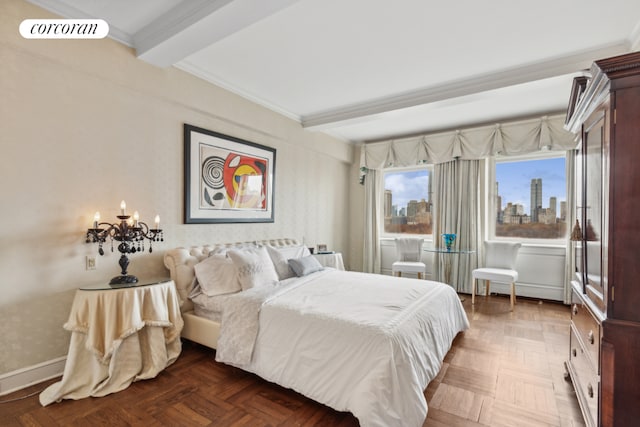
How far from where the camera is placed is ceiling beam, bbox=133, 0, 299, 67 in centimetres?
203

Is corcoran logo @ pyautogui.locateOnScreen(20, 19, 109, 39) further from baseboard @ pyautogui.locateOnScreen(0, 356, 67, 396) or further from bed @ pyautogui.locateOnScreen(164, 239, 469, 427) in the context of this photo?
baseboard @ pyautogui.locateOnScreen(0, 356, 67, 396)

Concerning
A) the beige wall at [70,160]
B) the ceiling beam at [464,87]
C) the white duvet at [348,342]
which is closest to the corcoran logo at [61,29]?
the beige wall at [70,160]

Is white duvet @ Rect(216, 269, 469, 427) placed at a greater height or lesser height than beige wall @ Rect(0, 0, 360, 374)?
lesser

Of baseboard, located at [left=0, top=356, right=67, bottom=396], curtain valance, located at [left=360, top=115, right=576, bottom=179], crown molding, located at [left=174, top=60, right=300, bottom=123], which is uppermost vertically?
crown molding, located at [left=174, top=60, right=300, bottom=123]

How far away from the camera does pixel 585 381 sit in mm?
1797

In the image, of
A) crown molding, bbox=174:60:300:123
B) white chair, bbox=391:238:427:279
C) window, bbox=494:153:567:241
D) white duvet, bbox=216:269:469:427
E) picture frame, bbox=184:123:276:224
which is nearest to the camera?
white duvet, bbox=216:269:469:427

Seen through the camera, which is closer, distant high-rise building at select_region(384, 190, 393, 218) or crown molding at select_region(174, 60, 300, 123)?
crown molding at select_region(174, 60, 300, 123)

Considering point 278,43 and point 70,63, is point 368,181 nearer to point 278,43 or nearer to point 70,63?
point 278,43

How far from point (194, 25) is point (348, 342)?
2472mm

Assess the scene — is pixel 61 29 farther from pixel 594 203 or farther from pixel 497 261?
pixel 497 261

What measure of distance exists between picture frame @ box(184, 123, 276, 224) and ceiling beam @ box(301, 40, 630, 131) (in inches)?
40.7

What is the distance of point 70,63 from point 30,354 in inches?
85.9

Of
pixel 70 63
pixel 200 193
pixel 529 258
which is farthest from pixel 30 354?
pixel 529 258

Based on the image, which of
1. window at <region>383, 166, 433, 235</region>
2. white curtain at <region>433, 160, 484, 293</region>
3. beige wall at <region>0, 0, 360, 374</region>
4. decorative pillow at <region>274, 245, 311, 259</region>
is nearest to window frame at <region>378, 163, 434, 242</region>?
window at <region>383, 166, 433, 235</region>
